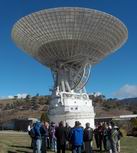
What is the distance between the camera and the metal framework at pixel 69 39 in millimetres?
60406

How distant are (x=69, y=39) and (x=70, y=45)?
1390 mm

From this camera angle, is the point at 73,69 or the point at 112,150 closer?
the point at 112,150

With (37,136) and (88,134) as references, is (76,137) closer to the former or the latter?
(88,134)

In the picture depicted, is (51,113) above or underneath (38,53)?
underneath

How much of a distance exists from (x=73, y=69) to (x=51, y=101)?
7.14m

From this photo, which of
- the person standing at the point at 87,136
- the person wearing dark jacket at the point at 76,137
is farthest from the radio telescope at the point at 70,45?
the person wearing dark jacket at the point at 76,137

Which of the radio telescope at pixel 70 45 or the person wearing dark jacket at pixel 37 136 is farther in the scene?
the radio telescope at pixel 70 45

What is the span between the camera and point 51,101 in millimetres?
68375

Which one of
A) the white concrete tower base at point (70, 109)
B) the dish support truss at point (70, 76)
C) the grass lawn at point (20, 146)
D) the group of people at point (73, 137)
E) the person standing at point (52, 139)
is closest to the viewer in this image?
the group of people at point (73, 137)

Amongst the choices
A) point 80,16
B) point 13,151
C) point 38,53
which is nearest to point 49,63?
point 38,53

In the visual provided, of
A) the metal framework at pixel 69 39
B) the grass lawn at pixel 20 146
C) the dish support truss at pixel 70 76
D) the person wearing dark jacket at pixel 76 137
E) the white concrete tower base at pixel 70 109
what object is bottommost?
the grass lawn at pixel 20 146

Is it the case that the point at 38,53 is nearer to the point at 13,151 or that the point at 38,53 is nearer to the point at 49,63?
the point at 49,63

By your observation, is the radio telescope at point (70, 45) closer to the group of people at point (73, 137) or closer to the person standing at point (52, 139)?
the person standing at point (52, 139)

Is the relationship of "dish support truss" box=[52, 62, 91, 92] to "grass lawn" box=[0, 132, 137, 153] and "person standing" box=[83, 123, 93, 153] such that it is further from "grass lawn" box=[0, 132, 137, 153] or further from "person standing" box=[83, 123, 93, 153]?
"person standing" box=[83, 123, 93, 153]
